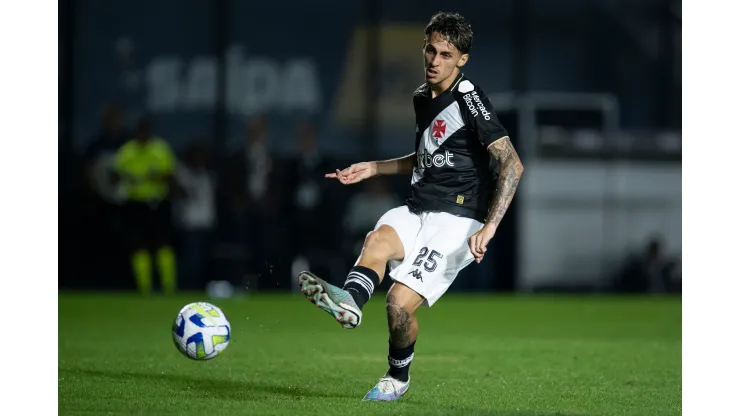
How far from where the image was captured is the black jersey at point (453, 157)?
673cm

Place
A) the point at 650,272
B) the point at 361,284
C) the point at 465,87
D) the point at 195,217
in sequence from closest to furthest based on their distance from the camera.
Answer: the point at 361,284, the point at 465,87, the point at 195,217, the point at 650,272

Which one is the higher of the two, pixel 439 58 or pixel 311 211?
pixel 439 58

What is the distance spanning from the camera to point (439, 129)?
22.2 ft

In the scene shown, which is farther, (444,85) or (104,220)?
(104,220)

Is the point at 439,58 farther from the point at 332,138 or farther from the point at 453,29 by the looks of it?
the point at 332,138

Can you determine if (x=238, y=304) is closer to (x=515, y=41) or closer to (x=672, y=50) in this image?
(x=515, y=41)

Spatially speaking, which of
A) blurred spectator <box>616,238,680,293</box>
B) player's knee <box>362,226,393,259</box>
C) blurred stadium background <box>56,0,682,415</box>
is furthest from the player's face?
blurred spectator <box>616,238,680,293</box>

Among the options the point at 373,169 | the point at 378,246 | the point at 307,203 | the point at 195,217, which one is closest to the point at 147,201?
the point at 195,217

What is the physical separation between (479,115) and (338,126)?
10990 mm

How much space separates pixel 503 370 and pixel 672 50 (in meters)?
11.2

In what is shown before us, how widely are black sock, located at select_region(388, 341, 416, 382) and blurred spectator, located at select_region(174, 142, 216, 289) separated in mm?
10520

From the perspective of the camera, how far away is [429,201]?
679 centimetres

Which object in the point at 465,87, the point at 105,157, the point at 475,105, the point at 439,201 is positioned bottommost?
the point at 439,201
